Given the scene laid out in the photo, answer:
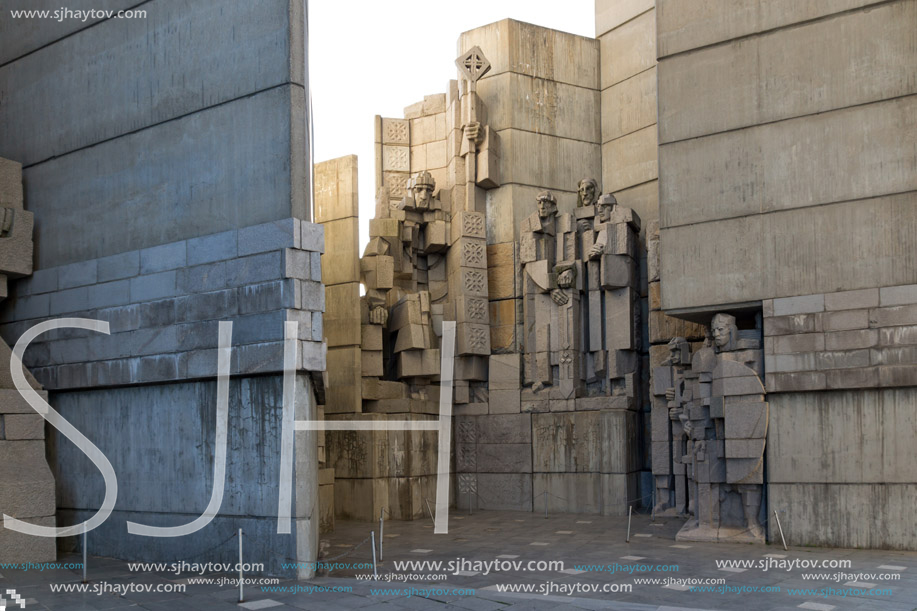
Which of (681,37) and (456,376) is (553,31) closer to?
(681,37)

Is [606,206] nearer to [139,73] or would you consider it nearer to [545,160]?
[545,160]

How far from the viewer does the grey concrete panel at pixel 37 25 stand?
43.9 feet

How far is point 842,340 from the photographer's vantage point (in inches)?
499

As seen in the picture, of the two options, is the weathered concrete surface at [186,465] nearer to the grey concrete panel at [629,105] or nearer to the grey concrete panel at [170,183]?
the grey concrete panel at [170,183]

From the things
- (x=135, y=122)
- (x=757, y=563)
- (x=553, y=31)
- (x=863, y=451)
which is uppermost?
(x=553, y=31)

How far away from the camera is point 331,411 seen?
18047mm

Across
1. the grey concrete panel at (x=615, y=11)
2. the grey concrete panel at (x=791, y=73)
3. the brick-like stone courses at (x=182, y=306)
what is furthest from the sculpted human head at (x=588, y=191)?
the brick-like stone courses at (x=182, y=306)

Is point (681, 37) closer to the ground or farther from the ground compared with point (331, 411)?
farther from the ground

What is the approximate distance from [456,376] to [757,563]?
9.15m

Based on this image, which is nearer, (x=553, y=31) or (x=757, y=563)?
(x=757, y=563)

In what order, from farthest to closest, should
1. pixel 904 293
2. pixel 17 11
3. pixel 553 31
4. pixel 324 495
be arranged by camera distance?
pixel 553 31
pixel 324 495
pixel 17 11
pixel 904 293

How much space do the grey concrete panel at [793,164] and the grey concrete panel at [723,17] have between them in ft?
5.06

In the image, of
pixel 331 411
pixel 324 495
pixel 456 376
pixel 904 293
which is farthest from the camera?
pixel 456 376

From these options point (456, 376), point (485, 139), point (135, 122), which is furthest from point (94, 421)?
point (485, 139)
